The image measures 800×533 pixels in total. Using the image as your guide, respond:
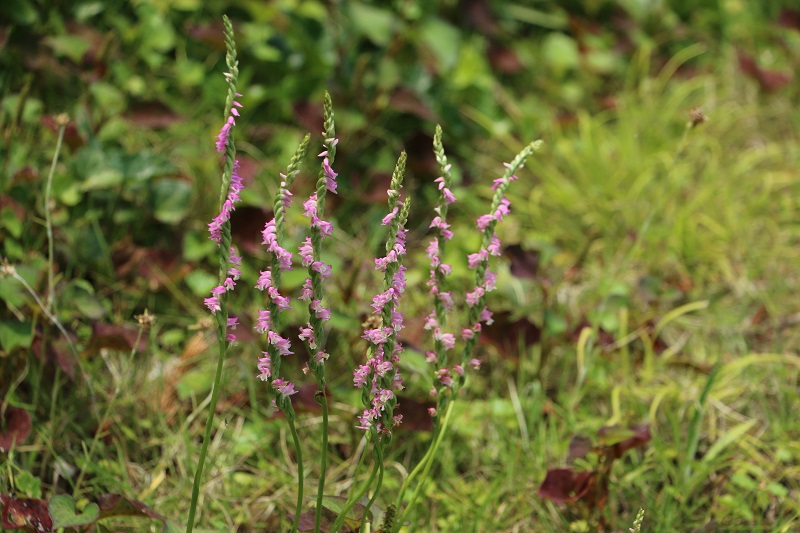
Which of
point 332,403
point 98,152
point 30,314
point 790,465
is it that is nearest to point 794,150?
point 790,465

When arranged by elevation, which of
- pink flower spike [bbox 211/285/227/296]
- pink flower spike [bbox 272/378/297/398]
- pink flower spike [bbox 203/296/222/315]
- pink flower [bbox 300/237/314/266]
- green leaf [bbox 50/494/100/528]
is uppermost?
pink flower [bbox 300/237/314/266]

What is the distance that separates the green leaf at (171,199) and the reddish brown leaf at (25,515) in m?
1.01

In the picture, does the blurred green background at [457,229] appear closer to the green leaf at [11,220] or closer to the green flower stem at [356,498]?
the green leaf at [11,220]

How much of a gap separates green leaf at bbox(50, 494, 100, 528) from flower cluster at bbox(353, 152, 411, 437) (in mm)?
465

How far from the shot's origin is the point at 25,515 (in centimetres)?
145

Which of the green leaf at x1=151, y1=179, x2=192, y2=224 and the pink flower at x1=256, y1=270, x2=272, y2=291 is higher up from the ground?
the pink flower at x1=256, y1=270, x2=272, y2=291

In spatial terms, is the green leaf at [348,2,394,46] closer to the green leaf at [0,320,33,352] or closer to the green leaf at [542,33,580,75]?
the green leaf at [542,33,580,75]

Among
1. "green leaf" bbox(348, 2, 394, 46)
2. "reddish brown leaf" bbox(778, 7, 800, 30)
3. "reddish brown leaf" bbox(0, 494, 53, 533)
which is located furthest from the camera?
"reddish brown leaf" bbox(778, 7, 800, 30)

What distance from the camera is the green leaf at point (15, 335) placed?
1814 millimetres

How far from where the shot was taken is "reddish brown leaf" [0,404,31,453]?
1718 mm

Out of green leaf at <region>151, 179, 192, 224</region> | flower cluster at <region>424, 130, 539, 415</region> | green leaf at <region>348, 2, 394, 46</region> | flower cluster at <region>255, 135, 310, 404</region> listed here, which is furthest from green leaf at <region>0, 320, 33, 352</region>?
green leaf at <region>348, 2, 394, 46</region>

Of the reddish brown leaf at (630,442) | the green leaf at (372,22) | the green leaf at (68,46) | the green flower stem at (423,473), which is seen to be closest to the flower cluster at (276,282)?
the green flower stem at (423,473)

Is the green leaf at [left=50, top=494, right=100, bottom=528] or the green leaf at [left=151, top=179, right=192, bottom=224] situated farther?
the green leaf at [left=151, top=179, right=192, bottom=224]

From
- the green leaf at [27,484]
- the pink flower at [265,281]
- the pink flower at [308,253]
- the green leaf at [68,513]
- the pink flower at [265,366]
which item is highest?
the pink flower at [308,253]
